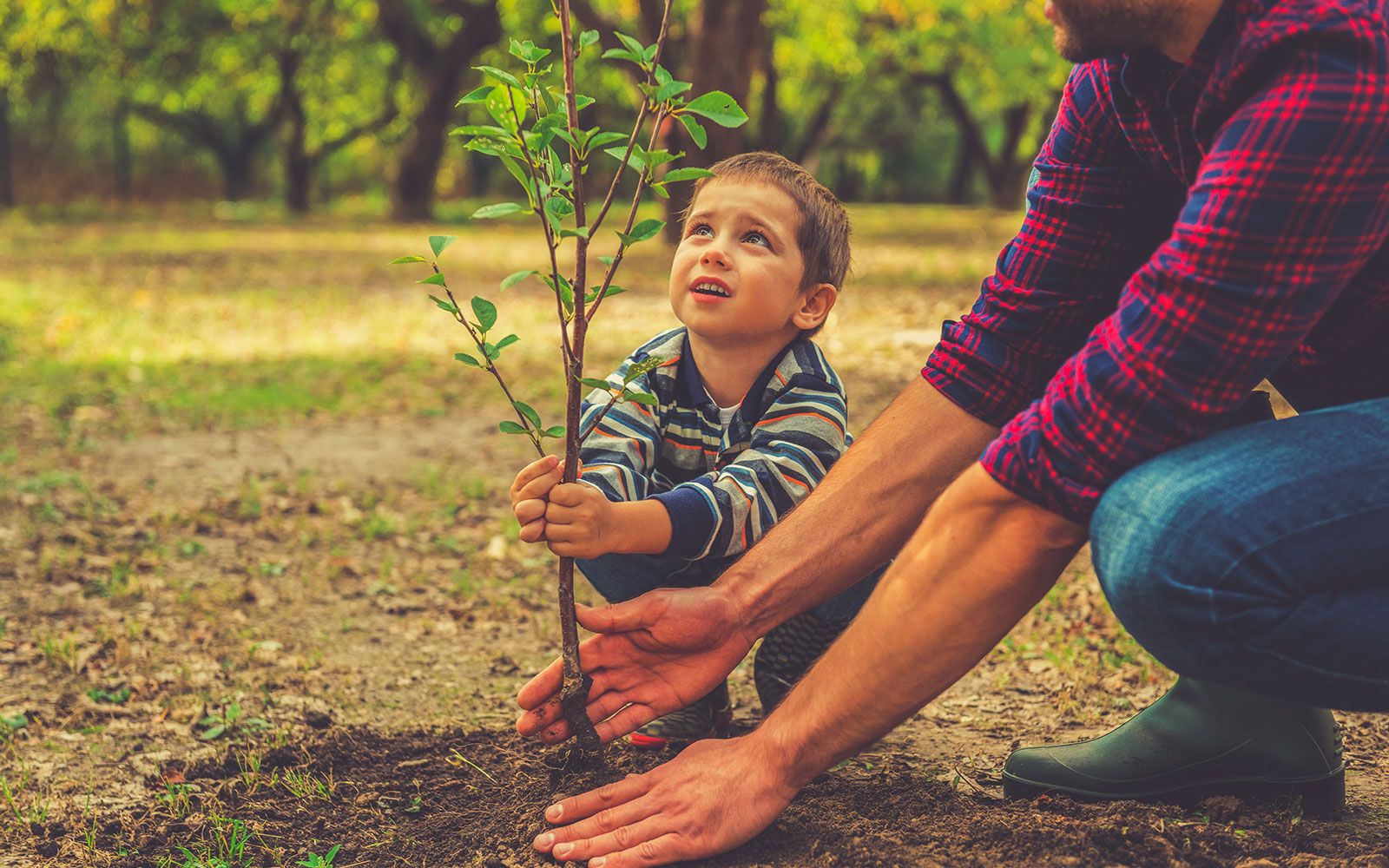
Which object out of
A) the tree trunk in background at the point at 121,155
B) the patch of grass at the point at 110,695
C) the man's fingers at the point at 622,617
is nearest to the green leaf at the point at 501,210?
the man's fingers at the point at 622,617

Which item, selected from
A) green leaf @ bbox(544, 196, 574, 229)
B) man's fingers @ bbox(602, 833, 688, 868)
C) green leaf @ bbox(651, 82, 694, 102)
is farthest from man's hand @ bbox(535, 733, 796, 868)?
green leaf @ bbox(651, 82, 694, 102)

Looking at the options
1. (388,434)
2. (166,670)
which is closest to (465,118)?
(388,434)

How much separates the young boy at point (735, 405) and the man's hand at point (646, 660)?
0.12m

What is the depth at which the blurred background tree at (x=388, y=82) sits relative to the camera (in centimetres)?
1862

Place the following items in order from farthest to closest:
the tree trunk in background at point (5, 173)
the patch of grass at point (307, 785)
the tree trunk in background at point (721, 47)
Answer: the tree trunk in background at point (5, 173) < the tree trunk in background at point (721, 47) < the patch of grass at point (307, 785)

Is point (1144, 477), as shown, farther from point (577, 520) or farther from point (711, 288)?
point (711, 288)

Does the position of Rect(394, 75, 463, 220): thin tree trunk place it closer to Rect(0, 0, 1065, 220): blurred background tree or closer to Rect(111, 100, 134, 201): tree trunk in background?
Rect(0, 0, 1065, 220): blurred background tree

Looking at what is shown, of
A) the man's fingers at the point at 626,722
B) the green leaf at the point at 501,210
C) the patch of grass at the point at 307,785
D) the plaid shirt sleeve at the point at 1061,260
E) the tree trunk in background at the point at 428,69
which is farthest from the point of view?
the tree trunk in background at the point at 428,69

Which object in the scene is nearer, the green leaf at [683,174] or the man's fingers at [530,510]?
the green leaf at [683,174]

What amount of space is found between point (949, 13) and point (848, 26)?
3.21m

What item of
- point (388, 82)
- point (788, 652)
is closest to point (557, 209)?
point (788, 652)

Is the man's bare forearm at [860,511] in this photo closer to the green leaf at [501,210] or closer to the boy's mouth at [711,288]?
the boy's mouth at [711,288]

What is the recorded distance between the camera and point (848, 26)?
20.3m

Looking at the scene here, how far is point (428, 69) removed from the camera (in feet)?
65.2
